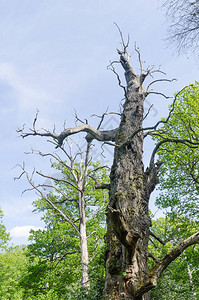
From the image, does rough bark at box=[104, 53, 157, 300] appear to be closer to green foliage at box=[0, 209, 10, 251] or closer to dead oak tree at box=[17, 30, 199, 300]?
dead oak tree at box=[17, 30, 199, 300]

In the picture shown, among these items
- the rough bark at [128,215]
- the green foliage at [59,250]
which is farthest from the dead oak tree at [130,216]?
the green foliage at [59,250]

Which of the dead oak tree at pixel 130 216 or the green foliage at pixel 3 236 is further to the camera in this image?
the green foliage at pixel 3 236

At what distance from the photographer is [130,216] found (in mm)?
4180

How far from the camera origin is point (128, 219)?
13.6 ft

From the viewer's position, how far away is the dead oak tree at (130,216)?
322cm

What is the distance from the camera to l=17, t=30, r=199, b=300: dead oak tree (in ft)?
10.6

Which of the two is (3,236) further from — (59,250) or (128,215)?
(128,215)

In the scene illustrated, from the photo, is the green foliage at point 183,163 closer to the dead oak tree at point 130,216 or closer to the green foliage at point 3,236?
the dead oak tree at point 130,216

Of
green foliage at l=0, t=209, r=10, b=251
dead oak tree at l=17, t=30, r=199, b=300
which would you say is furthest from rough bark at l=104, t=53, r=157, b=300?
green foliage at l=0, t=209, r=10, b=251

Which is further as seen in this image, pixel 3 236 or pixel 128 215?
pixel 3 236

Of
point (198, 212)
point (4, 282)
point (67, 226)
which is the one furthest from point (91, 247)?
point (4, 282)

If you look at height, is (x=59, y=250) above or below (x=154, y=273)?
above

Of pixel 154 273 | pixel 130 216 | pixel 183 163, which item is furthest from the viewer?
pixel 183 163

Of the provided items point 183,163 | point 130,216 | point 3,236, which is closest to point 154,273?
point 130,216
